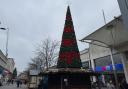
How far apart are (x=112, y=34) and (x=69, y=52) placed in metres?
7.75

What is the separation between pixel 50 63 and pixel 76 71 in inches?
1163

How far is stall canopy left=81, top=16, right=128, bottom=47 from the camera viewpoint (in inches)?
798

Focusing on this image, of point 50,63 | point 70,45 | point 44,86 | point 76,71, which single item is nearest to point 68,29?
point 70,45

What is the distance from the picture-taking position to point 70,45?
62.7 ft

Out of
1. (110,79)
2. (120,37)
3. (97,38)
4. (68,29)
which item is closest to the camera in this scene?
(68,29)

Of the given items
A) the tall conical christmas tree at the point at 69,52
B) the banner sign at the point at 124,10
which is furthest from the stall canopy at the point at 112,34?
the tall conical christmas tree at the point at 69,52

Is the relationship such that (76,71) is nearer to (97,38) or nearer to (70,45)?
(70,45)

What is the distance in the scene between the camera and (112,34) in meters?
23.6

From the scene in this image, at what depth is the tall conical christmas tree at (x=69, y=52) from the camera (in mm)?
18422

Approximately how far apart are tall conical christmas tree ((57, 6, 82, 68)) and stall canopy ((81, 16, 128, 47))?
4.27 meters

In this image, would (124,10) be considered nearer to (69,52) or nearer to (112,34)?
(69,52)

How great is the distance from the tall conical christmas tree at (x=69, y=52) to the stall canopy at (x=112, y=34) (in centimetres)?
427

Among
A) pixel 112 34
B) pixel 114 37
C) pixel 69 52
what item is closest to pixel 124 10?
pixel 69 52

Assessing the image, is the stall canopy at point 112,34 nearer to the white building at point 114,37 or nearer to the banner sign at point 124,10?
the white building at point 114,37
